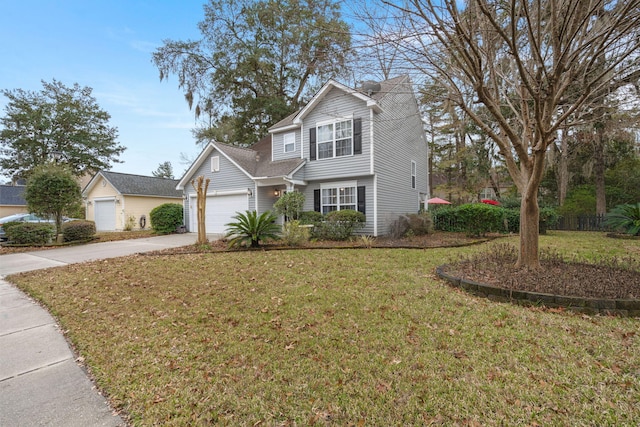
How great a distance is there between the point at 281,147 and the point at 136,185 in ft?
42.3

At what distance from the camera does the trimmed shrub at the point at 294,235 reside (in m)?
10.1

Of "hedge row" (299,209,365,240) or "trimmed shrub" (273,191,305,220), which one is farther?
"trimmed shrub" (273,191,305,220)

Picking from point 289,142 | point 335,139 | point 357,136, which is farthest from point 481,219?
point 289,142

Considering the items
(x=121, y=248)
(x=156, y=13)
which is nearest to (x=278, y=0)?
(x=156, y=13)

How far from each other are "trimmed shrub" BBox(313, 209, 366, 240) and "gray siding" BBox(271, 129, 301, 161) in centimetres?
443

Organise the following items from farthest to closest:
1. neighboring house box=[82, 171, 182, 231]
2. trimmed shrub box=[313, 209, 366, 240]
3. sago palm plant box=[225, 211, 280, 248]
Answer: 1. neighboring house box=[82, 171, 182, 231]
2. trimmed shrub box=[313, 209, 366, 240]
3. sago palm plant box=[225, 211, 280, 248]

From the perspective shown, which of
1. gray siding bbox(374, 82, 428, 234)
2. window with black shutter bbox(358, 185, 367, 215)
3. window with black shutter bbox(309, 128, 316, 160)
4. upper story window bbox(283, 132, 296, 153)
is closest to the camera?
window with black shutter bbox(358, 185, 367, 215)

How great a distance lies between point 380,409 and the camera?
2197mm

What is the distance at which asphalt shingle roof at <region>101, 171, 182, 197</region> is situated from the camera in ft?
64.7

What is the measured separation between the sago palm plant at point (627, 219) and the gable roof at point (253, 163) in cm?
1338

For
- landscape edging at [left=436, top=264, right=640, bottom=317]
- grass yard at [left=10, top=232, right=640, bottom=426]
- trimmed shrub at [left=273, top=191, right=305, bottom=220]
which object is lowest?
grass yard at [left=10, top=232, right=640, bottom=426]

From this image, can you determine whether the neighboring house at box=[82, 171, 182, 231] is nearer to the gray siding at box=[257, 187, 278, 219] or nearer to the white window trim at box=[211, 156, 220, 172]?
the white window trim at box=[211, 156, 220, 172]

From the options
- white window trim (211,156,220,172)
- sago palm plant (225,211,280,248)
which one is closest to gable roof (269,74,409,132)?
white window trim (211,156,220,172)

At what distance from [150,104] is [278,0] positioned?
440 inches
